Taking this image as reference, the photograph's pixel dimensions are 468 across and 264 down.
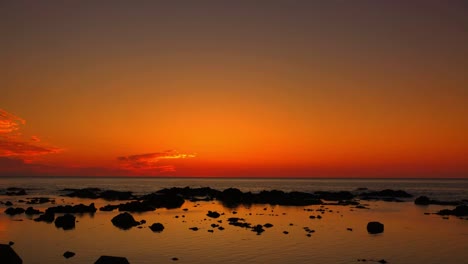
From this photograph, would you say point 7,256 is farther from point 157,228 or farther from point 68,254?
point 157,228

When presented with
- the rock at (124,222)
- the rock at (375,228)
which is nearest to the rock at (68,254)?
the rock at (124,222)

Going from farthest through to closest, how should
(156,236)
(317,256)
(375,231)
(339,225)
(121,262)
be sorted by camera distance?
(339,225) < (375,231) < (156,236) < (317,256) < (121,262)

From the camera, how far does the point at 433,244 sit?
3900 centimetres

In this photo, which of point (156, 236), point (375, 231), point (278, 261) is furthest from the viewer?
point (375, 231)

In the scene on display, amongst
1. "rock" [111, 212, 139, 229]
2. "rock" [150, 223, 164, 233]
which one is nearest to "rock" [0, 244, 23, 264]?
"rock" [150, 223, 164, 233]

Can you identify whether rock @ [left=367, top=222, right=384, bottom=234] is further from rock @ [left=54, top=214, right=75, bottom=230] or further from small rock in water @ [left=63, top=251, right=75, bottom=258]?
rock @ [left=54, top=214, right=75, bottom=230]

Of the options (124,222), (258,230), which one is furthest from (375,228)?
(124,222)

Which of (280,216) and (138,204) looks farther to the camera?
(138,204)

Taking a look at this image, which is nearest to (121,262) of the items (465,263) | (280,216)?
(465,263)

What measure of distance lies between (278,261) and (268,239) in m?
9.27

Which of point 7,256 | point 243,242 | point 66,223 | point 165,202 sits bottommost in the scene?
point 243,242

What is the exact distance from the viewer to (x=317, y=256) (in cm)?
3306

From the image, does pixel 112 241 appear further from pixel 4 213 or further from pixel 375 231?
pixel 4 213

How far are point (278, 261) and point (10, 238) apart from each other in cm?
2853
